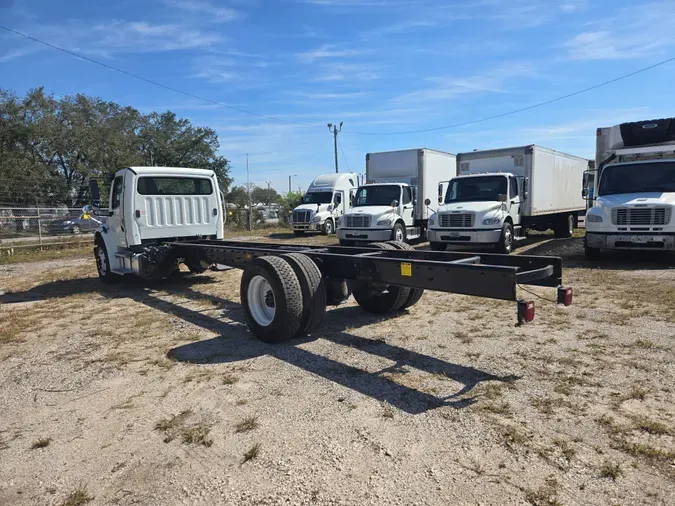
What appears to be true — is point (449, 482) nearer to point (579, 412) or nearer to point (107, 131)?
point (579, 412)

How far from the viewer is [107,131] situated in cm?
4078

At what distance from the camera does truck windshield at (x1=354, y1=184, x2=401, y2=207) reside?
17.0m

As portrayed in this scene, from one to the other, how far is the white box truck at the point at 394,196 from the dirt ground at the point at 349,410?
9113 mm

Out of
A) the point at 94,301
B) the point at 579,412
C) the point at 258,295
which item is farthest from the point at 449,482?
the point at 94,301

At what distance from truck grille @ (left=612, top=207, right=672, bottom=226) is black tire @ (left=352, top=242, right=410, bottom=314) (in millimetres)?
6811

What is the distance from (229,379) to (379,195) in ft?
43.1

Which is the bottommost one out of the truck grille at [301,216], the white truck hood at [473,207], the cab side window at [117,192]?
the truck grille at [301,216]

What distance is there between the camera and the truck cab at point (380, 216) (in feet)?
52.4

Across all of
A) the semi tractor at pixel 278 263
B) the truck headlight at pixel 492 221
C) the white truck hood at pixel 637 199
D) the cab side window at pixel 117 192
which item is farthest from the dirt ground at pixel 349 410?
the truck headlight at pixel 492 221

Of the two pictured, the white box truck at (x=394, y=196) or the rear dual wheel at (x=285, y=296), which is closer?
the rear dual wheel at (x=285, y=296)

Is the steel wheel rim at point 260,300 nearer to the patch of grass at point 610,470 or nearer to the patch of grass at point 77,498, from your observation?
the patch of grass at point 77,498

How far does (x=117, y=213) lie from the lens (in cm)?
954

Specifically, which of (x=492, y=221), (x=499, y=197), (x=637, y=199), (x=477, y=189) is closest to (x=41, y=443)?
(x=492, y=221)

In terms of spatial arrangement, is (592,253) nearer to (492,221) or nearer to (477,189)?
(492,221)
